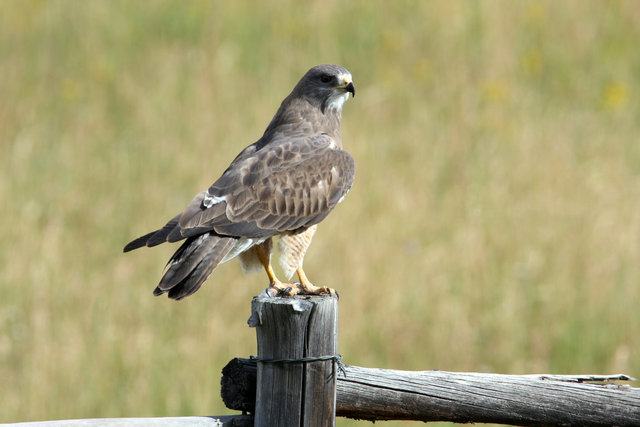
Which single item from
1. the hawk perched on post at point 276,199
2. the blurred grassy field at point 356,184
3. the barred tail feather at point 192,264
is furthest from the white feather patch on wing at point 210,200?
the blurred grassy field at point 356,184

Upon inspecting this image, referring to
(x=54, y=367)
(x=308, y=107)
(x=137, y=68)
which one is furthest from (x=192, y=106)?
(x=308, y=107)

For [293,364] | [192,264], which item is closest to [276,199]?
[192,264]

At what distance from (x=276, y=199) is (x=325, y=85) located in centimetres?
87

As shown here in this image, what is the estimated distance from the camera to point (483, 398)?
2.97 meters

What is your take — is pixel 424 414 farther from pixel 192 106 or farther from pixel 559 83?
pixel 559 83

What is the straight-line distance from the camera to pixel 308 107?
4324mm

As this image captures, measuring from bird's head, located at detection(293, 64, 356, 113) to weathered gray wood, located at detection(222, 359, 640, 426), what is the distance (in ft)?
5.82

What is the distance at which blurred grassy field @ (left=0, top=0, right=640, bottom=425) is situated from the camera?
18.8ft

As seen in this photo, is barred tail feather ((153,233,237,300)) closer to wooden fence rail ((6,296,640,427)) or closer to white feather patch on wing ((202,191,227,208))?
white feather patch on wing ((202,191,227,208))

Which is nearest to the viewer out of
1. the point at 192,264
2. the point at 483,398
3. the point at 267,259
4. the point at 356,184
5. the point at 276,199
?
the point at 483,398

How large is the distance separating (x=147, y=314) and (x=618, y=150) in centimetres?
501

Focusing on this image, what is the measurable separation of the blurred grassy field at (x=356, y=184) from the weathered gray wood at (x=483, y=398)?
2.44 m

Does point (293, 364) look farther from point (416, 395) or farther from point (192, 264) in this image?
point (192, 264)

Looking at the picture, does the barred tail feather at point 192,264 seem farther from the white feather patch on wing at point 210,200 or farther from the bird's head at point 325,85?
the bird's head at point 325,85
